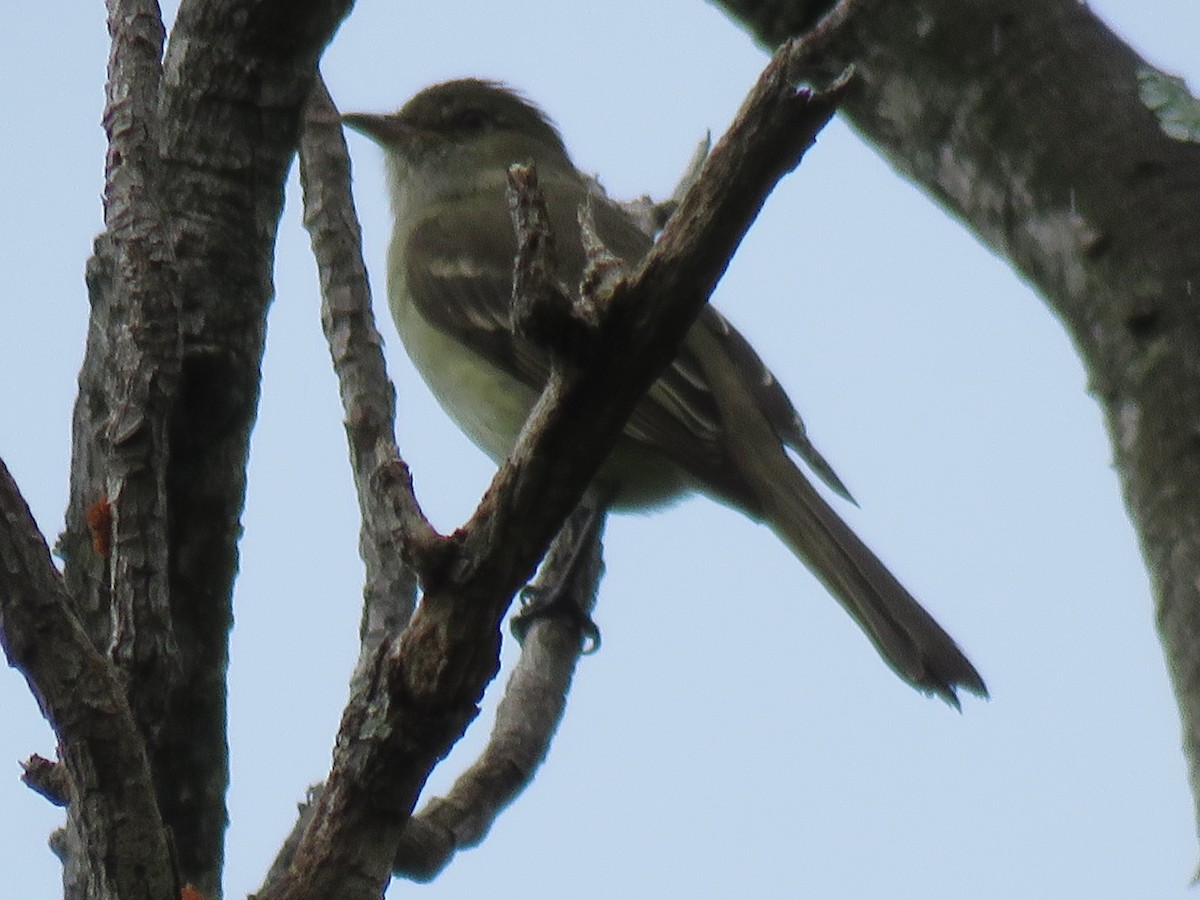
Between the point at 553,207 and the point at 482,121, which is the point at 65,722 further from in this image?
the point at 482,121

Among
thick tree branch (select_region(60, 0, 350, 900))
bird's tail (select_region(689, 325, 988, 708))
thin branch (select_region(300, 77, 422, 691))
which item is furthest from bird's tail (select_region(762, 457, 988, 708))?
thick tree branch (select_region(60, 0, 350, 900))

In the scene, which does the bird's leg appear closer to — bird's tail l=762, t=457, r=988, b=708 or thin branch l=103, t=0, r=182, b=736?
bird's tail l=762, t=457, r=988, b=708

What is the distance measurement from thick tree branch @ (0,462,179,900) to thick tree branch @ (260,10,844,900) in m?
0.21

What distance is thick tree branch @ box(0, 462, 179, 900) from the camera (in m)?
2.04

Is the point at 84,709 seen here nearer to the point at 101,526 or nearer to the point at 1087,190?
the point at 101,526

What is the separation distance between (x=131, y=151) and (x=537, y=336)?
0.72m

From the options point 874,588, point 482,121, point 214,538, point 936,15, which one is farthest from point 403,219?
point 214,538

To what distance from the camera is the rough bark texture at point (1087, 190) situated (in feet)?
8.86

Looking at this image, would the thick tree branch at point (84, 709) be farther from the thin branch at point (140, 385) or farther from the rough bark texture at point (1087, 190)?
the rough bark texture at point (1087, 190)

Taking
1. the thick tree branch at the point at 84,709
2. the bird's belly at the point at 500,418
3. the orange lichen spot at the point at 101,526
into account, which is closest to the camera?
the thick tree branch at the point at 84,709

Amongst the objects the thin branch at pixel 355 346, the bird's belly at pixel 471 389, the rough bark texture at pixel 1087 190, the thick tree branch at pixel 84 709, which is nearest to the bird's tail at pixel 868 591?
the bird's belly at pixel 471 389

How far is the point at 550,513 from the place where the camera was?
7.14 ft

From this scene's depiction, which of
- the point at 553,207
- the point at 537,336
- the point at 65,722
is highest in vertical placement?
the point at 553,207

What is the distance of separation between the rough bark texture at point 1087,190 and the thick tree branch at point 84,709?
1525 millimetres
